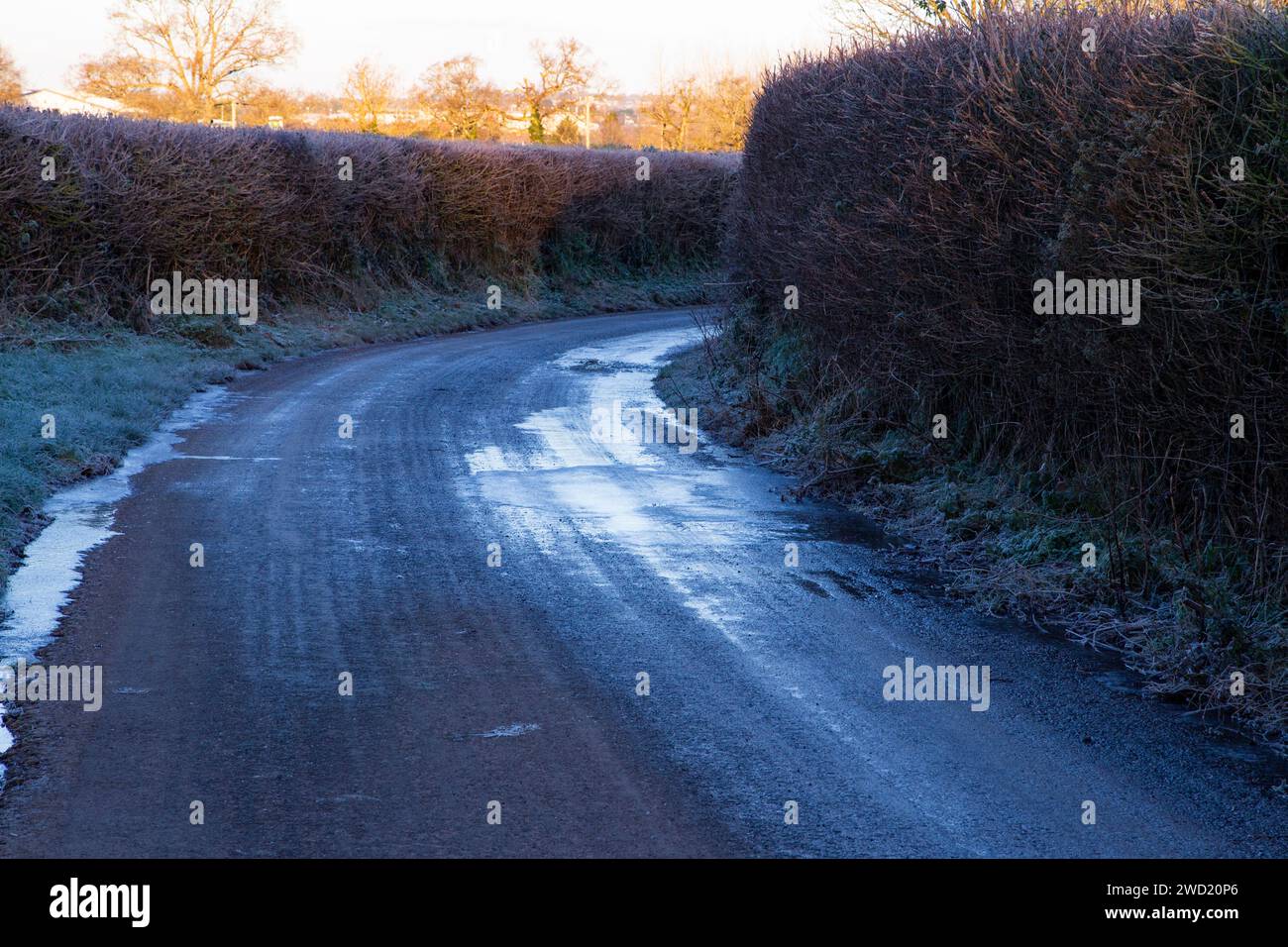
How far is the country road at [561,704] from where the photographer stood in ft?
13.9

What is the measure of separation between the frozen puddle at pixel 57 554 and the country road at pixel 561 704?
0.15 meters

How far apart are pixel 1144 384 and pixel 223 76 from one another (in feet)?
180

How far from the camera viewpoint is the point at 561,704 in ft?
17.7

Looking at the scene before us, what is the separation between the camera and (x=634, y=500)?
9609mm

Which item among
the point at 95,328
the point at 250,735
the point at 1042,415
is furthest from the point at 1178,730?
the point at 95,328

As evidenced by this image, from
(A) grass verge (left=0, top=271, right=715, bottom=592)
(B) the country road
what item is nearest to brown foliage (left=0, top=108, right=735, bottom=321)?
(A) grass verge (left=0, top=271, right=715, bottom=592)

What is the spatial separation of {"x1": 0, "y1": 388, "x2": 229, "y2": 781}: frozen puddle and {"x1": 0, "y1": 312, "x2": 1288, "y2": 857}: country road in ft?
0.48

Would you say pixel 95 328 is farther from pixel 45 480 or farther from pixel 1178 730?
pixel 1178 730

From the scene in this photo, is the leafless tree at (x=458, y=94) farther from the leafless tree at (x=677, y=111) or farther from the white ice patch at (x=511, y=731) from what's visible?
the white ice patch at (x=511, y=731)
